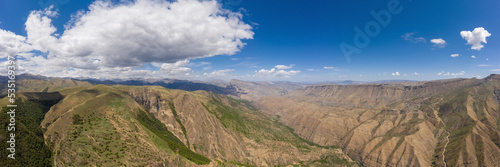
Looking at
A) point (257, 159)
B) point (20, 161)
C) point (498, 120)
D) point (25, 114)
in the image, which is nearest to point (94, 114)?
point (25, 114)

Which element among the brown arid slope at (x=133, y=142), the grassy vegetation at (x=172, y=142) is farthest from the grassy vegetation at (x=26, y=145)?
the grassy vegetation at (x=172, y=142)

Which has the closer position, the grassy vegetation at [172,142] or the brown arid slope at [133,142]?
the brown arid slope at [133,142]

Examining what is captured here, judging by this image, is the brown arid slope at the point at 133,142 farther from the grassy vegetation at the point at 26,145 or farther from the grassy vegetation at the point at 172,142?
the grassy vegetation at the point at 26,145

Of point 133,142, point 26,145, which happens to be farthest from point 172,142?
point 26,145

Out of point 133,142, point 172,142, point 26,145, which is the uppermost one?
point 26,145

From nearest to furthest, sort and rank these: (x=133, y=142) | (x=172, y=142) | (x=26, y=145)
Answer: (x=26, y=145) → (x=133, y=142) → (x=172, y=142)

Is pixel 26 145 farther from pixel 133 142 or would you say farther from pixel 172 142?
pixel 172 142

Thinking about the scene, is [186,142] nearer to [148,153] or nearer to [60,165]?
[148,153]

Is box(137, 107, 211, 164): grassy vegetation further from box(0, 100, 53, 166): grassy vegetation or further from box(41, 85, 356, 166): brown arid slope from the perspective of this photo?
box(0, 100, 53, 166): grassy vegetation

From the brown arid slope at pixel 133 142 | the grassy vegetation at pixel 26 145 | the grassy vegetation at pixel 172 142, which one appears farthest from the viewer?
the grassy vegetation at pixel 172 142

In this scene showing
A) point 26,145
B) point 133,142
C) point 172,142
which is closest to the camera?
point 26,145

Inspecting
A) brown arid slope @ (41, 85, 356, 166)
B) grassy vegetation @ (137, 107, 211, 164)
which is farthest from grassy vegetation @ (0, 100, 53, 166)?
grassy vegetation @ (137, 107, 211, 164)
